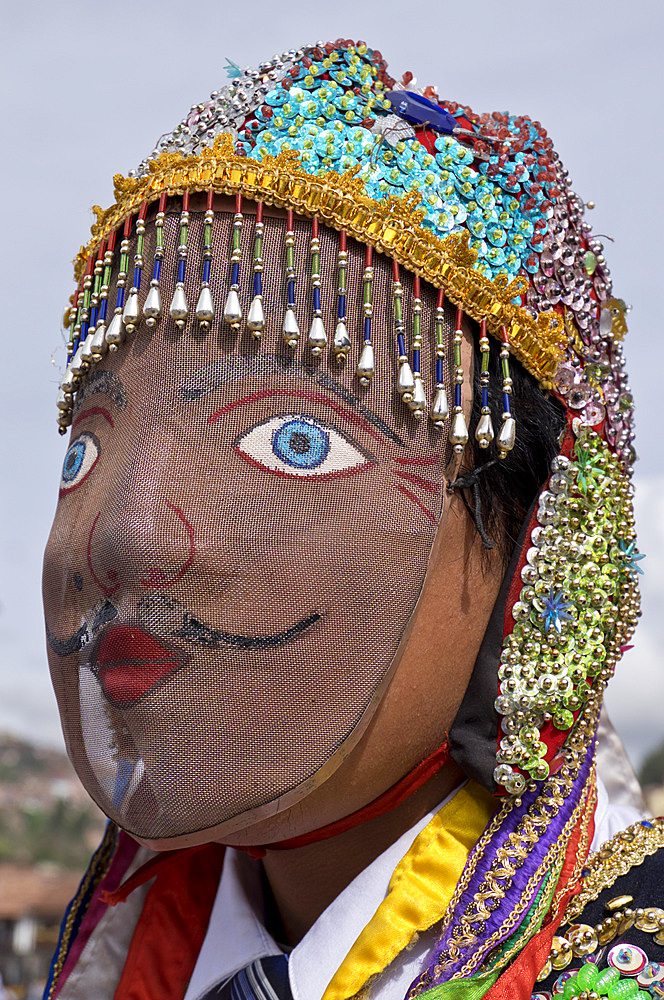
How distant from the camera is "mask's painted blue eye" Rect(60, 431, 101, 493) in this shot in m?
1.79

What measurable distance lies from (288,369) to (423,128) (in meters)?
0.59

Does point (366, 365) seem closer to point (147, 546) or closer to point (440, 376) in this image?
point (440, 376)

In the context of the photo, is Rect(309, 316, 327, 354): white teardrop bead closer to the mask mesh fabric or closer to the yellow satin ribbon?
the mask mesh fabric

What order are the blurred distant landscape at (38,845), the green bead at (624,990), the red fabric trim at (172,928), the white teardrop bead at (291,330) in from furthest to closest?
the blurred distant landscape at (38,845)
the red fabric trim at (172,928)
the white teardrop bead at (291,330)
the green bead at (624,990)

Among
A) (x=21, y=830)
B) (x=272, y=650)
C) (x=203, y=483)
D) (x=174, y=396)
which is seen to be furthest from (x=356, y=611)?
(x=21, y=830)

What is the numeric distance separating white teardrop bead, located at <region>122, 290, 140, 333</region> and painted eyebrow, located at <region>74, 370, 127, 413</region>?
93mm

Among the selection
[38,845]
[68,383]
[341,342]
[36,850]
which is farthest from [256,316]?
[38,845]

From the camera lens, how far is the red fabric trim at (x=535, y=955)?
1568 mm

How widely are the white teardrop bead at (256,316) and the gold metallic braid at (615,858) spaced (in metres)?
1.11

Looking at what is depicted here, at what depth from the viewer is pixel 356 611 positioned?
160cm

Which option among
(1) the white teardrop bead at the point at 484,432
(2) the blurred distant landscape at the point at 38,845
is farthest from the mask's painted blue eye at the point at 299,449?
(2) the blurred distant landscape at the point at 38,845

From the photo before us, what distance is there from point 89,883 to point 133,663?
998 mm

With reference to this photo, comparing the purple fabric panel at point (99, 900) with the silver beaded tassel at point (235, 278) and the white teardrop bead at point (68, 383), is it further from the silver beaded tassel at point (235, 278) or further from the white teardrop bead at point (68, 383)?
the silver beaded tassel at point (235, 278)

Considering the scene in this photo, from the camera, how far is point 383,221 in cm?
174
